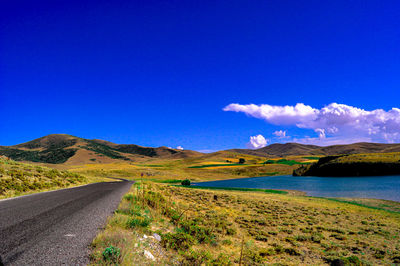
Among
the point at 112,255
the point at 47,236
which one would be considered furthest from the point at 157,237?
the point at 47,236

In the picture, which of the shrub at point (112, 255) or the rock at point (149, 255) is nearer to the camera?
the shrub at point (112, 255)

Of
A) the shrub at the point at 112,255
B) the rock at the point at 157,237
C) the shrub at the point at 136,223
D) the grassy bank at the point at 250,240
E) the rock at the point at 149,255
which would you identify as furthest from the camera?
Result: the shrub at the point at 136,223

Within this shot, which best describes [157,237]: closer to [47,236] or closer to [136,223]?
[136,223]

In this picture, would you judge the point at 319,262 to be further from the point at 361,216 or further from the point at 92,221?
the point at 361,216

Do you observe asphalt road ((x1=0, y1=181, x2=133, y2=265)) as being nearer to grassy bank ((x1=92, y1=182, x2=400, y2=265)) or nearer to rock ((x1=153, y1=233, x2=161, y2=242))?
grassy bank ((x1=92, y1=182, x2=400, y2=265))

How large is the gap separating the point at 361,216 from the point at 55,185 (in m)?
38.3

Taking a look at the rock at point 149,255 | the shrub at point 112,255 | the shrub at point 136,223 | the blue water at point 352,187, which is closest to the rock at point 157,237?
the shrub at point 136,223

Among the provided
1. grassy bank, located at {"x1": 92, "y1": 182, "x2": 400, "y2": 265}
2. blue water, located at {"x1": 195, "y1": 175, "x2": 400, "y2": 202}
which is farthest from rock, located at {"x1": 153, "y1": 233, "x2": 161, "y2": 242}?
blue water, located at {"x1": 195, "y1": 175, "x2": 400, "y2": 202}

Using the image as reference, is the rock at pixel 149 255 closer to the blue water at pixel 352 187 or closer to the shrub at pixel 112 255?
the shrub at pixel 112 255

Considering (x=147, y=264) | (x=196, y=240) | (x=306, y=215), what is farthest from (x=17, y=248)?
(x=306, y=215)

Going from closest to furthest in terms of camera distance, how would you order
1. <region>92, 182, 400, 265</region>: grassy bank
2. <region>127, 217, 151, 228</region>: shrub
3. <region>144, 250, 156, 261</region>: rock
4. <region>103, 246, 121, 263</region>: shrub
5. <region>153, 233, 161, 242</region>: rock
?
1. <region>103, 246, 121, 263</region>: shrub
2. <region>144, 250, 156, 261</region>: rock
3. <region>92, 182, 400, 265</region>: grassy bank
4. <region>153, 233, 161, 242</region>: rock
5. <region>127, 217, 151, 228</region>: shrub

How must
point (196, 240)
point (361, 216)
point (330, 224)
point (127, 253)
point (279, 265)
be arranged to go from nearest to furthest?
point (127, 253)
point (279, 265)
point (196, 240)
point (330, 224)
point (361, 216)

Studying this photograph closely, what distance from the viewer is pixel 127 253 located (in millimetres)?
5848

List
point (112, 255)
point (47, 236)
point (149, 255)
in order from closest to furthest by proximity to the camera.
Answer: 1. point (112, 255)
2. point (149, 255)
3. point (47, 236)
